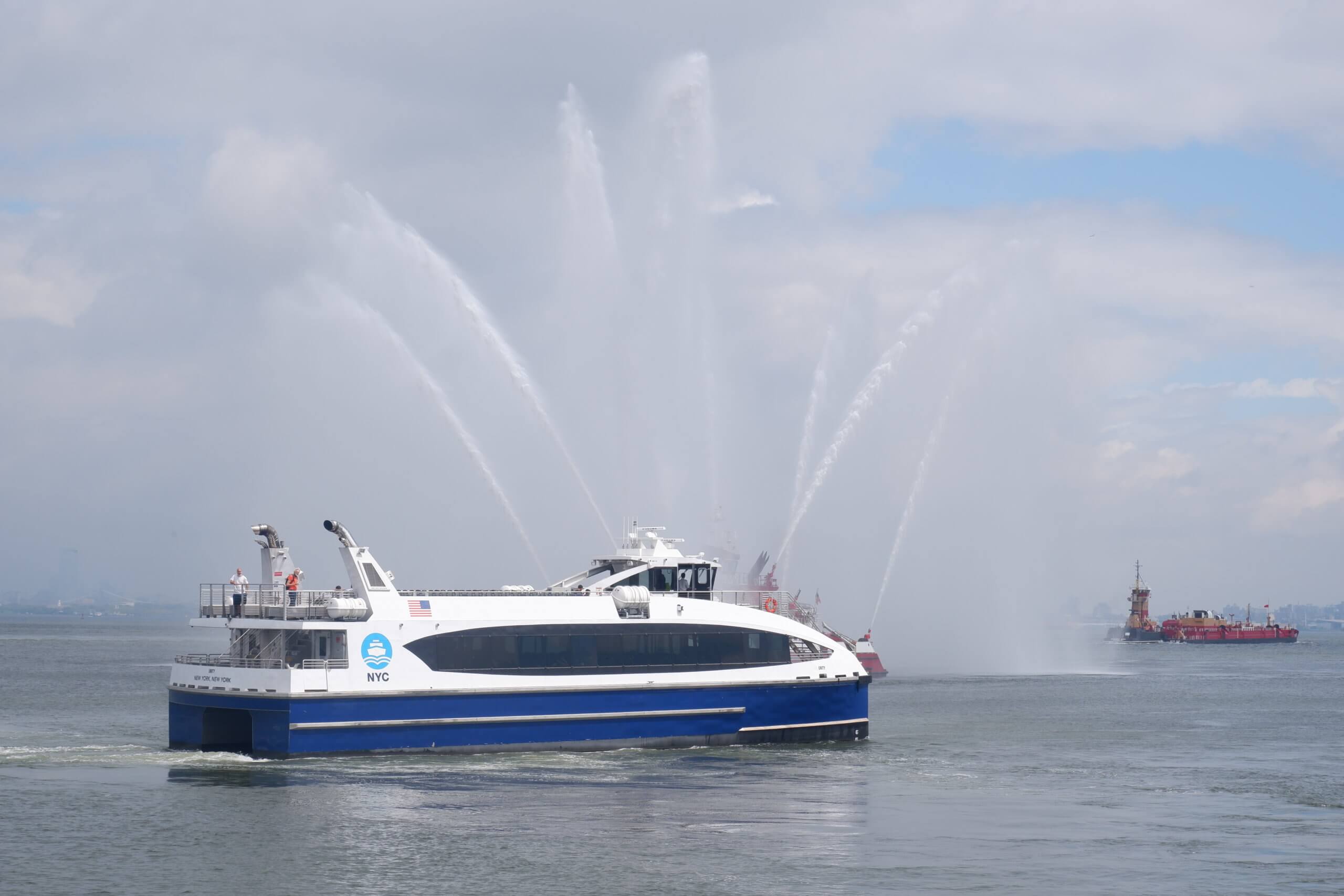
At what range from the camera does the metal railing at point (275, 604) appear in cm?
3028

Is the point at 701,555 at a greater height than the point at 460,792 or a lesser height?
greater

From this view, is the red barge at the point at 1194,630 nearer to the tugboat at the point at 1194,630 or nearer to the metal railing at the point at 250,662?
the tugboat at the point at 1194,630

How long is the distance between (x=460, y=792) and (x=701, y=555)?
10227 mm

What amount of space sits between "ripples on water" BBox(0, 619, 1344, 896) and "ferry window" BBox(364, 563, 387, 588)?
3.85 metres

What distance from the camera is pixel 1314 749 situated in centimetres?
3831

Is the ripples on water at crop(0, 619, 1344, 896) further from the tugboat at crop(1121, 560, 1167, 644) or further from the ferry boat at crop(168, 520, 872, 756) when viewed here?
the tugboat at crop(1121, 560, 1167, 644)

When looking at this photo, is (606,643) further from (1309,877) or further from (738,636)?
(1309,877)

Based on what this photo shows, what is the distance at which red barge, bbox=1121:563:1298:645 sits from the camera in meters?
156

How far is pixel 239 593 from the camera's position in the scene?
31.8m

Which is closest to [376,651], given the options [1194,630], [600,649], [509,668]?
[509,668]

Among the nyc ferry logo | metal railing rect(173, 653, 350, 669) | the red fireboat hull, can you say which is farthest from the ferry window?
the red fireboat hull

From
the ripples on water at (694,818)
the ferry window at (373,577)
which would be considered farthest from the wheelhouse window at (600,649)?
the ripples on water at (694,818)

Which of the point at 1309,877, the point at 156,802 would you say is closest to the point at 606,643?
the point at 156,802

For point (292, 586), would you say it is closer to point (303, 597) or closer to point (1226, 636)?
point (303, 597)
